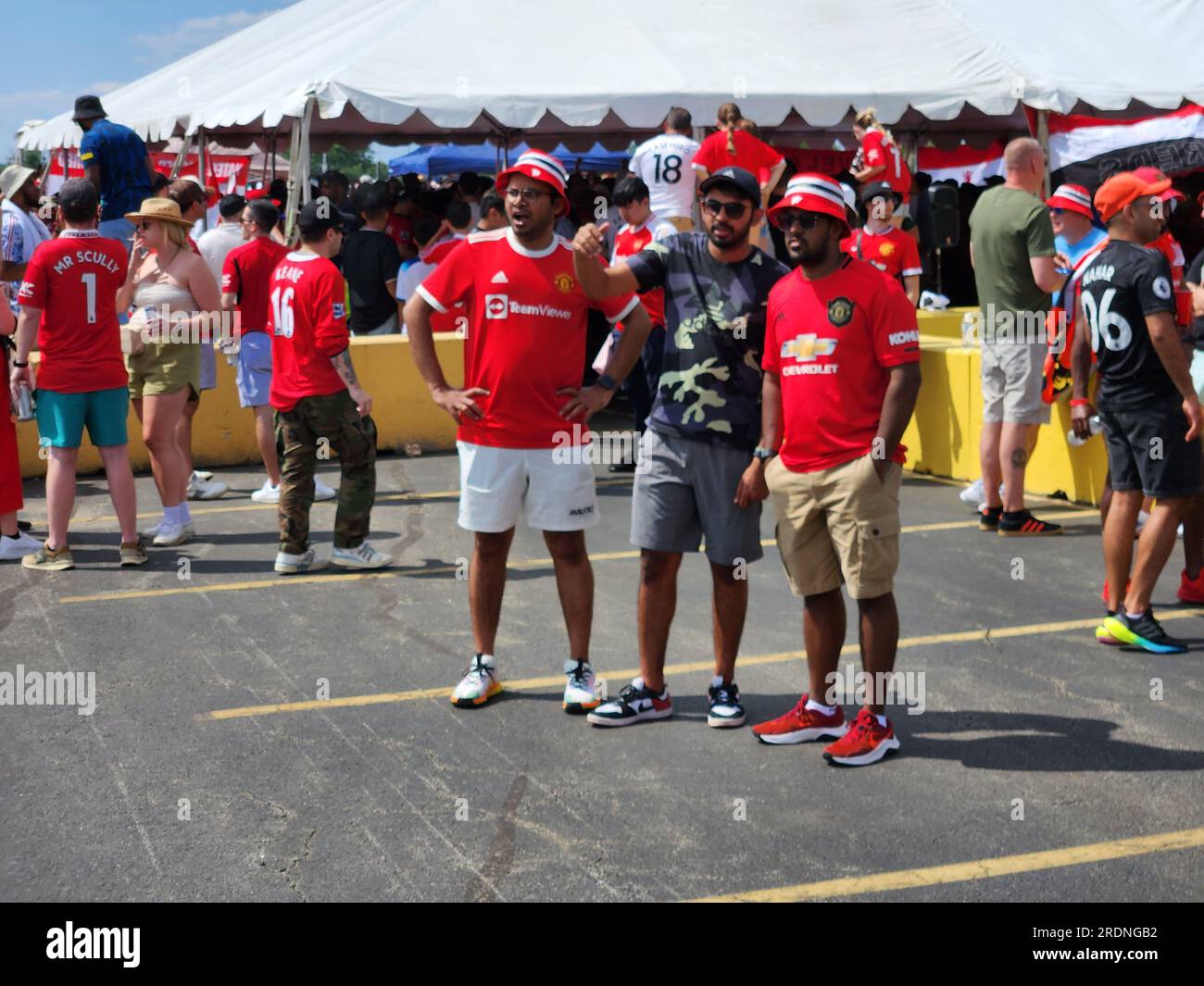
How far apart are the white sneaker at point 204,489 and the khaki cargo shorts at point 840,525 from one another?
243 inches

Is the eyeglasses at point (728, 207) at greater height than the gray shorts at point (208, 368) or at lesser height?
greater

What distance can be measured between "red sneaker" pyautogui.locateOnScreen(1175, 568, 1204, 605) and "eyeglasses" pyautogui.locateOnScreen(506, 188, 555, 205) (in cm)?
387

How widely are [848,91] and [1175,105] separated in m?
3.92

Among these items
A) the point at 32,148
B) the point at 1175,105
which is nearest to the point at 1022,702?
the point at 1175,105

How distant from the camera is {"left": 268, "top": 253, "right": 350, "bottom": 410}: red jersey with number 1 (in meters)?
8.03

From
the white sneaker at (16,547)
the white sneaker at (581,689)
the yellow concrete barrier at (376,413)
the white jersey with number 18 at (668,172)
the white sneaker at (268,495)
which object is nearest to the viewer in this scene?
the white sneaker at (581,689)

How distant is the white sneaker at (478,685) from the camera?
5926 millimetres

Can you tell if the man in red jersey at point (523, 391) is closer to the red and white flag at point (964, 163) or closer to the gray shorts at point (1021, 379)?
the gray shorts at point (1021, 379)

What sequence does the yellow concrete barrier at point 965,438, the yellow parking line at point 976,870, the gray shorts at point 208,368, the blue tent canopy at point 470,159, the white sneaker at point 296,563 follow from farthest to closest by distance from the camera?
the blue tent canopy at point 470,159
the gray shorts at point 208,368
the yellow concrete barrier at point 965,438
the white sneaker at point 296,563
the yellow parking line at point 976,870

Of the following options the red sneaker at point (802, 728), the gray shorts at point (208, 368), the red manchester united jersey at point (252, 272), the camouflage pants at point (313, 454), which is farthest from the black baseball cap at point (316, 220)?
the red sneaker at point (802, 728)

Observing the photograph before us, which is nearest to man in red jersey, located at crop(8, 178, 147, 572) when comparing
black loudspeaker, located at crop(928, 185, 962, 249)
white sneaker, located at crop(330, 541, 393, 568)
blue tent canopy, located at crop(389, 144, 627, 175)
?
white sneaker, located at crop(330, 541, 393, 568)
